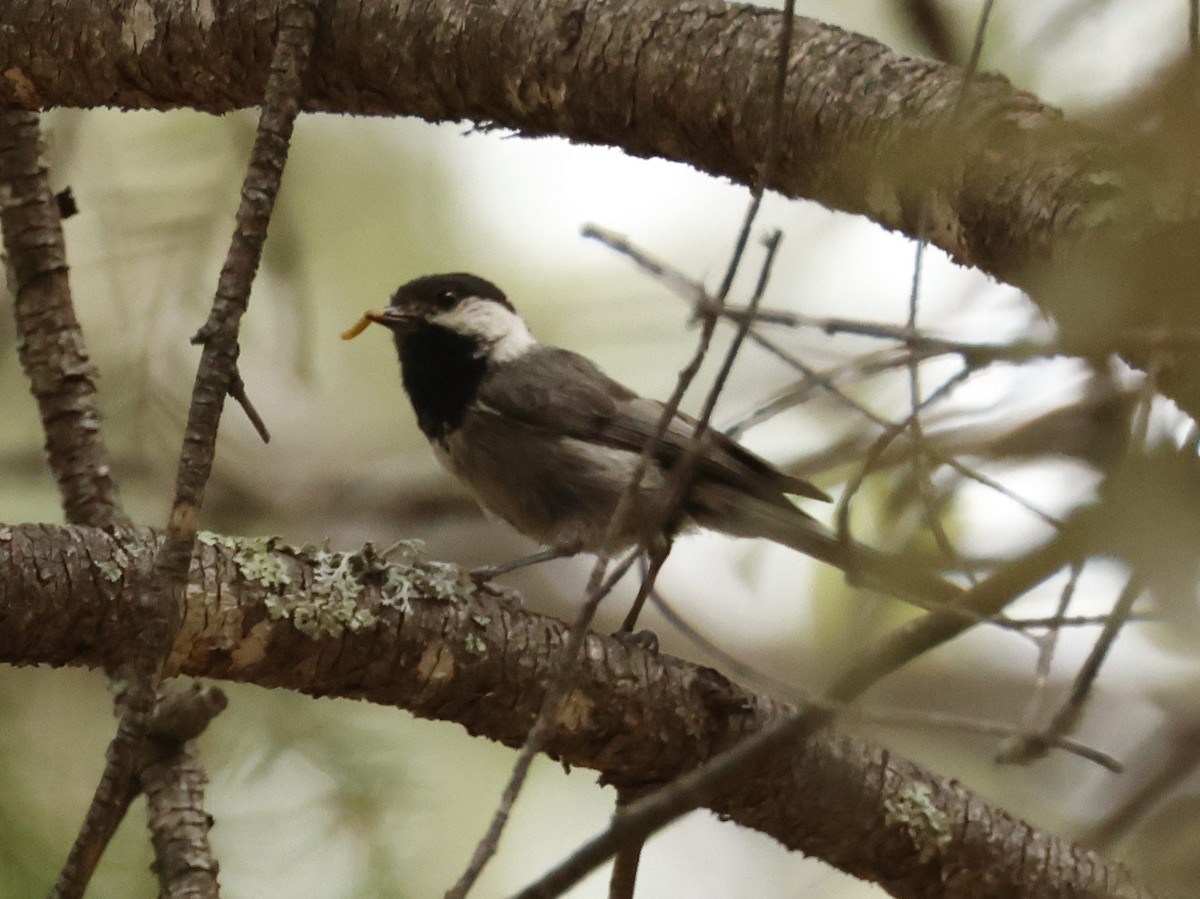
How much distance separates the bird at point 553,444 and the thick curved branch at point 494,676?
2.80 feet

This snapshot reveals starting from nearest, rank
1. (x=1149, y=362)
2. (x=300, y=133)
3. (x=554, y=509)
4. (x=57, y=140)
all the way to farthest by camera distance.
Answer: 1. (x=1149, y=362)
2. (x=554, y=509)
3. (x=57, y=140)
4. (x=300, y=133)

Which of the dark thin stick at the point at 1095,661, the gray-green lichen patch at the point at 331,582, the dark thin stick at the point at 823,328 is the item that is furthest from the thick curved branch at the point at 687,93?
the gray-green lichen patch at the point at 331,582

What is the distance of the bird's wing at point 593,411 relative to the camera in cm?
368

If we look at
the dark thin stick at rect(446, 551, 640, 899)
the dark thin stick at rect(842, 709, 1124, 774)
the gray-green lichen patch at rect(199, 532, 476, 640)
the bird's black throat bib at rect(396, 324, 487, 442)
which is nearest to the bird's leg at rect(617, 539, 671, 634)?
the gray-green lichen patch at rect(199, 532, 476, 640)

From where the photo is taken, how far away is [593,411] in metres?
3.94

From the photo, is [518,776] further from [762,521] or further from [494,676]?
[762,521]

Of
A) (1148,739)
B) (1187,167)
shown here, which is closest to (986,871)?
(1148,739)

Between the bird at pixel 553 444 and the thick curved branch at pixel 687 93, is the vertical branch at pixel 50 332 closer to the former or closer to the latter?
the thick curved branch at pixel 687 93

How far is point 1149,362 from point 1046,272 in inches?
14.7

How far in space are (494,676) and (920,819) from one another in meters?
0.88

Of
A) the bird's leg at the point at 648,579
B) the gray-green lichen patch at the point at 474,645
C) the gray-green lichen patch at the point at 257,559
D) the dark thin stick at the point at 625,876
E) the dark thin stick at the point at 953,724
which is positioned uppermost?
the bird's leg at the point at 648,579

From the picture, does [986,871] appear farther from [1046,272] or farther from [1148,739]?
[1046,272]

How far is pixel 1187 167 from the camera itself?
1.45 m

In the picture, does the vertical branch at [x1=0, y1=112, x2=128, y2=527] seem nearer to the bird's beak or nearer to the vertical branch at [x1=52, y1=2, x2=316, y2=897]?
the vertical branch at [x1=52, y1=2, x2=316, y2=897]
